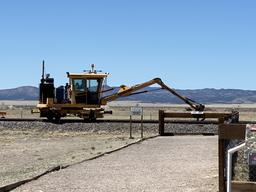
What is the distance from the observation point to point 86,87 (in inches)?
1692

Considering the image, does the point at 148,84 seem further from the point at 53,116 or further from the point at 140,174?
the point at 140,174

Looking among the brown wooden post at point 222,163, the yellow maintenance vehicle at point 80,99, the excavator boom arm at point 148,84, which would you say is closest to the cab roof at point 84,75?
the yellow maintenance vehicle at point 80,99

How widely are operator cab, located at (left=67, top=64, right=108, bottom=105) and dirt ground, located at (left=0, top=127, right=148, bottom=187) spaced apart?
7.05 metres

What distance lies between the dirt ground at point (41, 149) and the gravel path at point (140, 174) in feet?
2.72

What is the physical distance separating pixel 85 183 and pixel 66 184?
0.41 metres

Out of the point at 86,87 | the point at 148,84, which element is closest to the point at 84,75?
the point at 86,87

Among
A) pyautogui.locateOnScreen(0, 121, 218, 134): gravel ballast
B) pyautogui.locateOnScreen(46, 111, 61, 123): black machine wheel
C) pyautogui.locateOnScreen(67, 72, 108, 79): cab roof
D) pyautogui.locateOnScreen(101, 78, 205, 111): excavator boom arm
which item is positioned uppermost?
pyautogui.locateOnScreen(67, 72, 108, 79): cab roof

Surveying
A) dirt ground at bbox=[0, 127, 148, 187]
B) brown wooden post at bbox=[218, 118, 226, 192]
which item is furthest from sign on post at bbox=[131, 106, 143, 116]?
brown wooden post at bbox=[218, 118, 226, 192]

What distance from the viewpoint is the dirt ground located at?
16172mm

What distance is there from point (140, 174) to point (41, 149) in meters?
9.96

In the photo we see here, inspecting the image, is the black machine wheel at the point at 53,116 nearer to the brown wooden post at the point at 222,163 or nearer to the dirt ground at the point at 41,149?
the dirt ground at the point at 41,149

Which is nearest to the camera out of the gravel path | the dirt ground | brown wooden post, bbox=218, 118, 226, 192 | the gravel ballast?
brown wooden post, bbox=218, 118, 226, 192

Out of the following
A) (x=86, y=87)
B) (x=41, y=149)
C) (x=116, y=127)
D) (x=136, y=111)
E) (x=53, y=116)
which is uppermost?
(x=86, y=87)

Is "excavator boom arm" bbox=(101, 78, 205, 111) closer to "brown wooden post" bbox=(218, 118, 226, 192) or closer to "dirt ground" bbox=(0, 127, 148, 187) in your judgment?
"dirt ground" bbox=(0, 127, 148, 187)
